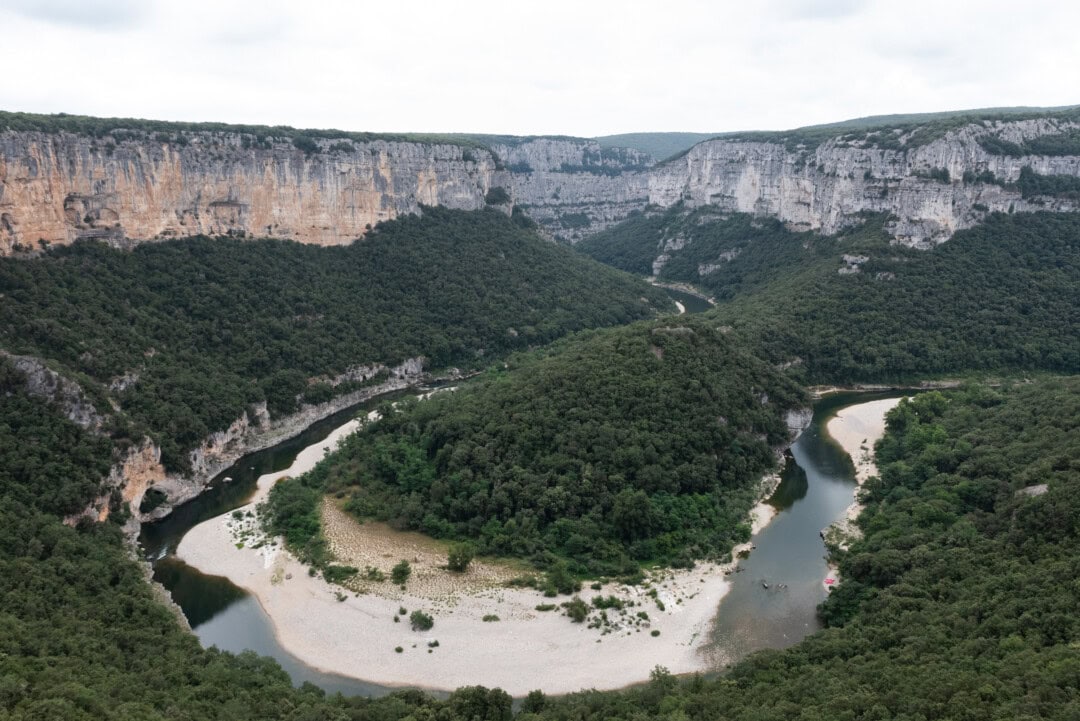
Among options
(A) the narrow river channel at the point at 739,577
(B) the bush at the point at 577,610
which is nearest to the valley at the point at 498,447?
(A) the narrow river channel at the point at 739,577

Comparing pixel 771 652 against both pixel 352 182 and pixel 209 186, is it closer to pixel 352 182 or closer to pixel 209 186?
pixel 209 186

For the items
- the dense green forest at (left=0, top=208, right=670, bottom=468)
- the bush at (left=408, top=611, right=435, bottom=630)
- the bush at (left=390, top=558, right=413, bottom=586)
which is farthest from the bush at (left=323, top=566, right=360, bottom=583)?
the dense green forest at (left=0, top=208, right=670, bottom=468)

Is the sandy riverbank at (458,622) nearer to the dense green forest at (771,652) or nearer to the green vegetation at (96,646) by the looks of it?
the dense green forest at (771,652)

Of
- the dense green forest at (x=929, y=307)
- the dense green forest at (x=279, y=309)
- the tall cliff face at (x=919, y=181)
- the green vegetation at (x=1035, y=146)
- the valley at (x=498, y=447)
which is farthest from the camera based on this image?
the green vegetation at (x=1035, y=146)

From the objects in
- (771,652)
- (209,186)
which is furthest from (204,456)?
(771,652)

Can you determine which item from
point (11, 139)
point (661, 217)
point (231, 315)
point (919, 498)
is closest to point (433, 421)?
point (231, 315)

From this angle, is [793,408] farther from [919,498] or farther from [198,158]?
[198,158]
